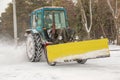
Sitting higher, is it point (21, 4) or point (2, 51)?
point (21, 4)

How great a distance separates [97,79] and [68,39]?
4995mm

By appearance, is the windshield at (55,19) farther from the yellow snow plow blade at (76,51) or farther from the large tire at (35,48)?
the yellow snow plow blade at (76,51)

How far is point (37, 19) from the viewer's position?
15.9 metres

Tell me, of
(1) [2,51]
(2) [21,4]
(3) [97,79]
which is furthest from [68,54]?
A: (2) [21,4]

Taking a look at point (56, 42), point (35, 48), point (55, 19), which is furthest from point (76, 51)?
point (55, 19)

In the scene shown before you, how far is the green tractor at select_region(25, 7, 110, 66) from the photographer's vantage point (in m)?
13.1

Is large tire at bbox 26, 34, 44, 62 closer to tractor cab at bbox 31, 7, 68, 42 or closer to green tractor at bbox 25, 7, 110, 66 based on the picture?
green tractor at bbox 25, 7, 110, 66

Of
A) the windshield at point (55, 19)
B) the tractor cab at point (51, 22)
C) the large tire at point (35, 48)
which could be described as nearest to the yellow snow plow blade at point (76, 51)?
the tractor cab at point (51, 22)

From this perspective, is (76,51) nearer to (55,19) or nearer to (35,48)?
(35,48)

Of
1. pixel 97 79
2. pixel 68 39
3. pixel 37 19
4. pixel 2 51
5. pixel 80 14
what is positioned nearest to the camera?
pixel 97 79

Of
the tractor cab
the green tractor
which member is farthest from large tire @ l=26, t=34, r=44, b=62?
the tractor cab

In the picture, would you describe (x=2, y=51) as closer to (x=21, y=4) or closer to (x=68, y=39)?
(x=68, y=39)

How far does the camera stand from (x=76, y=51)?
1303cm

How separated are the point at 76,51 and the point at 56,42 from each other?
71.1 inches
